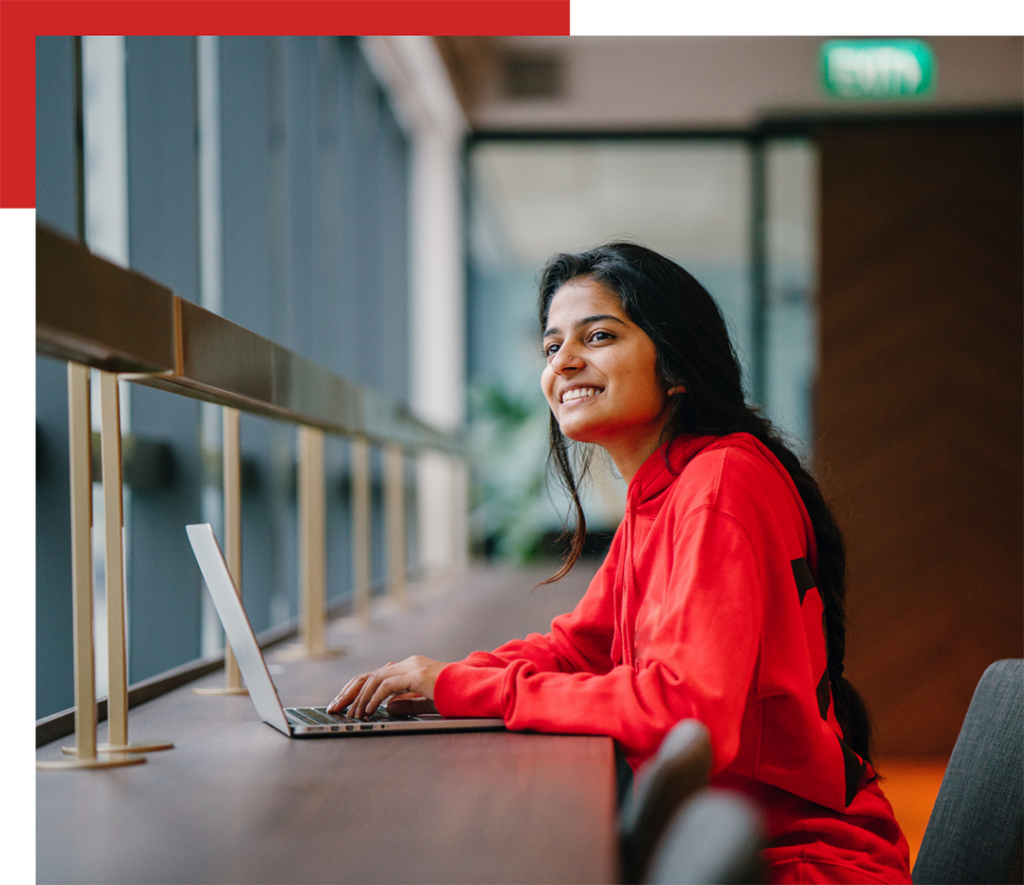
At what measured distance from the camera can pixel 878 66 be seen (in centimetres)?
487

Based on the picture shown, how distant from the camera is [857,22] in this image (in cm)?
397

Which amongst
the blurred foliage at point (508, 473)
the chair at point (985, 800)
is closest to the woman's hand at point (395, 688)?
the chair at point (985, 800)

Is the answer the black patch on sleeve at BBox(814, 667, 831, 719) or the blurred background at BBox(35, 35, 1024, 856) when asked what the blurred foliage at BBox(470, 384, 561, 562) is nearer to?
the blurred background at BBox(35, 35, 1024, 856)

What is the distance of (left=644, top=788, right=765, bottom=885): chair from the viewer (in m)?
0.48

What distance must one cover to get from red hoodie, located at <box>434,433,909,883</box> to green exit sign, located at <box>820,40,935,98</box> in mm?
4261

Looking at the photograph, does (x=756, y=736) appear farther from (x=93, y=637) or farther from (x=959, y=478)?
(x=959, y=478)

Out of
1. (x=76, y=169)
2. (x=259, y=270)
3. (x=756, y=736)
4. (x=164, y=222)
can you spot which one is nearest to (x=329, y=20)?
(x=259, y=270)

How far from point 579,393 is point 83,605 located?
2.14 ft

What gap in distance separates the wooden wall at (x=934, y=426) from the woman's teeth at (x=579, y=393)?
2671 mm

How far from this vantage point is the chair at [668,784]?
0.70 m

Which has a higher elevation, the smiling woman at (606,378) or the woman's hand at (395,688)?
the smiling woman at (606,378)

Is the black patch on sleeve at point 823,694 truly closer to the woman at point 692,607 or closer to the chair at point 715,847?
the woman at point 692,607

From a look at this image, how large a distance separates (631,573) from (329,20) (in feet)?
9.34

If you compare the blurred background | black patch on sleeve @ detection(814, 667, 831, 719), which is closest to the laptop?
black patch on sleeve @ detection(814, 667, 831, 719)
